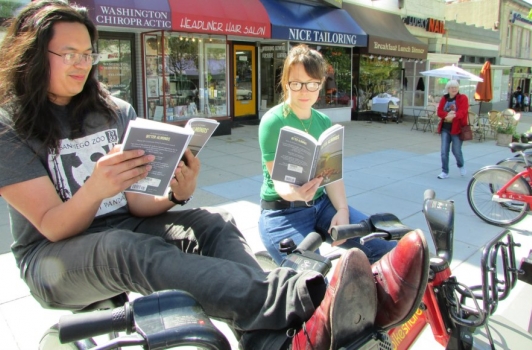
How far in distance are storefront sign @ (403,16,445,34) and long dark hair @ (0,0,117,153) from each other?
1713 cm

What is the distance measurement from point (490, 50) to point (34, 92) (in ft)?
95.1

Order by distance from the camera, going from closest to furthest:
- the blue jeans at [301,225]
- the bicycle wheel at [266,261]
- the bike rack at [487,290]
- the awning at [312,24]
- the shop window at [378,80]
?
the bike rack at [487,290]
the blue jeans at [301,225]
the bicycle wheel at [266,261]
the awning at [312,24]
the shop window at [378,80]

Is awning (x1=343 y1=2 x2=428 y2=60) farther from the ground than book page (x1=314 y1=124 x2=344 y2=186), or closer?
farther from the ground

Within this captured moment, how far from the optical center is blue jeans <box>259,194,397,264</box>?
7.32 ft

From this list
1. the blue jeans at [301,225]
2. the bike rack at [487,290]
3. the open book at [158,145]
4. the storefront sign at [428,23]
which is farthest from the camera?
the storefront sign at [428,23]

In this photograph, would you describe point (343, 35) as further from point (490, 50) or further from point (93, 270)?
point (490, 50)

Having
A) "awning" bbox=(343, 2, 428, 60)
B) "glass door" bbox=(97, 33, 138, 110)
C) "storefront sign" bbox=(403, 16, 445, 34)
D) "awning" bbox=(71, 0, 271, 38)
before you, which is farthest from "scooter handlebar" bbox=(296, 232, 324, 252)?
"storefront sign" bbox=(403, 16, 445, 34)

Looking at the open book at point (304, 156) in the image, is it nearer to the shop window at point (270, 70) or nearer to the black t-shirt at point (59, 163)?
the black t-shirt at point (59, 163)

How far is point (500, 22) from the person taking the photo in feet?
93.7

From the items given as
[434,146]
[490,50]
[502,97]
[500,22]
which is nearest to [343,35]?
[434,146]

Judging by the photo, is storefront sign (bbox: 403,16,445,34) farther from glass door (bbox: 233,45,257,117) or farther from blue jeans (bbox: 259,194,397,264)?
blue jeans (bbox: 259,194,397,264)

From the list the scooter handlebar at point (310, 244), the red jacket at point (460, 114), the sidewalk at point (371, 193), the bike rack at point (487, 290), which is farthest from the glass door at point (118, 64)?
the bike rack at point (487, 290)

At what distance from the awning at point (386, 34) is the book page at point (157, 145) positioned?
13.0 meters

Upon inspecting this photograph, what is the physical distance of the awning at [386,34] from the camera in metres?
13.8
